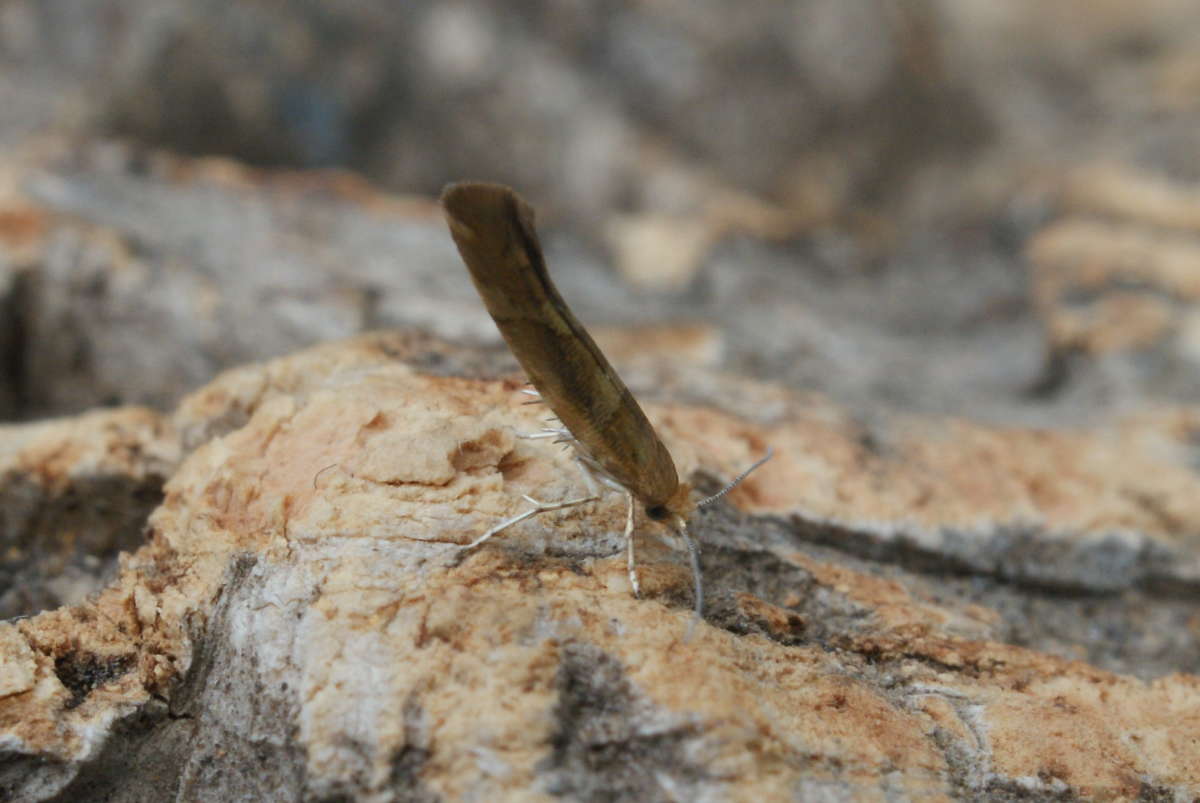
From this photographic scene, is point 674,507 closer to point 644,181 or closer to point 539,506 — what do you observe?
point 539,506

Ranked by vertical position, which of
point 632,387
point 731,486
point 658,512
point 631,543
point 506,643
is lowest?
point 506,643

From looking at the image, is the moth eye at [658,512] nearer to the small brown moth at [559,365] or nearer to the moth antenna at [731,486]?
the small brown moth at [559,365]

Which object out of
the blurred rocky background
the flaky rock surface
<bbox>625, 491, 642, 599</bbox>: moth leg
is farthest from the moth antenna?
the blurred rocky background

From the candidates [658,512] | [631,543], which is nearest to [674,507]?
[658,512]

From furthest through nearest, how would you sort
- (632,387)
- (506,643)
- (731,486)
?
1. (632,387)
2. (731,486)
3. (506,643)

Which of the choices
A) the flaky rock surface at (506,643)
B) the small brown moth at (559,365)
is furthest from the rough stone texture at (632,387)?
the small brown moth at (559,365)

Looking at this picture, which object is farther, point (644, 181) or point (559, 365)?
point (644, 181)

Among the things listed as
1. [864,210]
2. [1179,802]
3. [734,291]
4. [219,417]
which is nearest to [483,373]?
[219,417]
